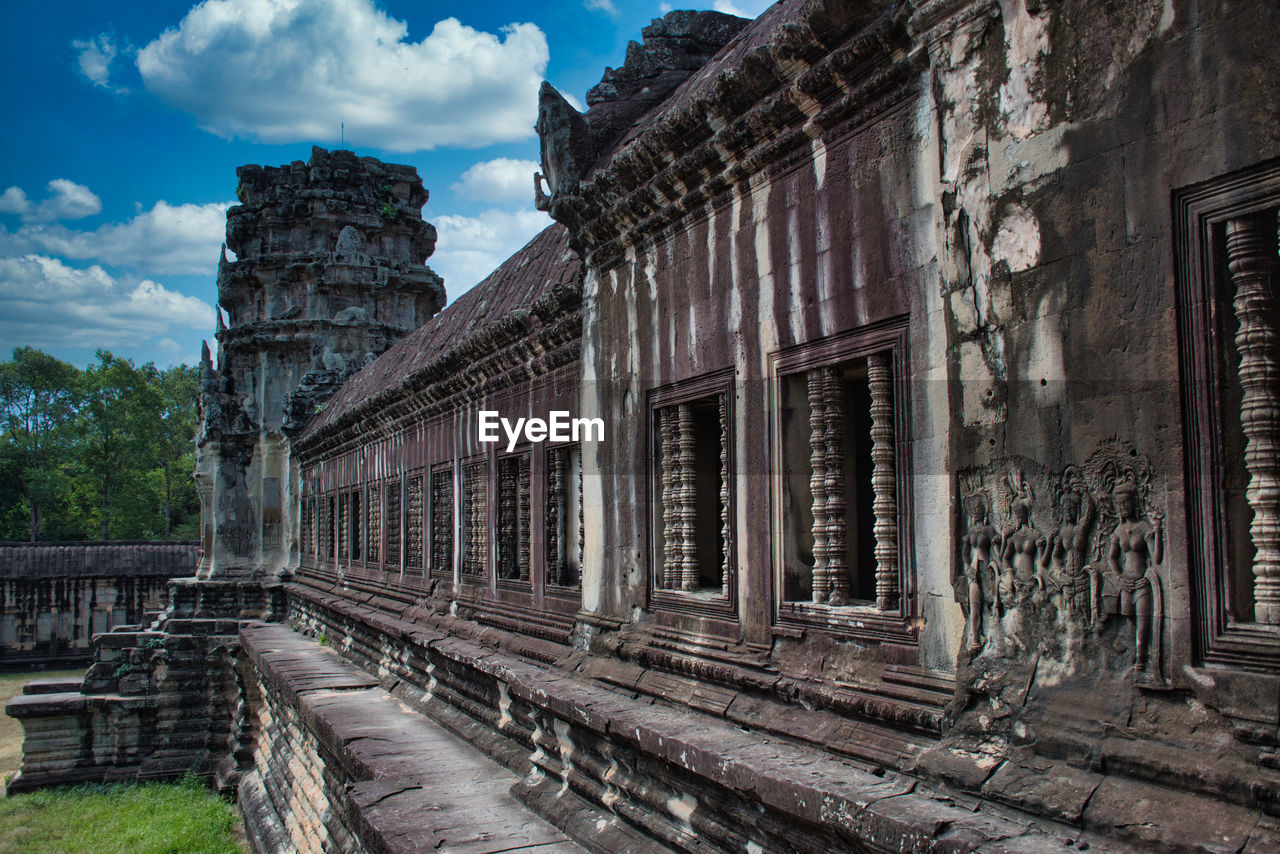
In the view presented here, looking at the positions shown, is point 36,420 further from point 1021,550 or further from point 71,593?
point 1021,550

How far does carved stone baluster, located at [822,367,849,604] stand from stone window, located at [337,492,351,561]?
11.9 metres

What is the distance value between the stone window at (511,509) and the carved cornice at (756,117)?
2924 mm

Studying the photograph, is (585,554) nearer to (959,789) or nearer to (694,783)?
(694,783)

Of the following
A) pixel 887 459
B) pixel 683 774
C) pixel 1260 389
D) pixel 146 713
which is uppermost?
pixel 1260 389

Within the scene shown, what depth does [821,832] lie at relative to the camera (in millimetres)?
3309

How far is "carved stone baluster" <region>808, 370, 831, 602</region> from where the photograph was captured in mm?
4168

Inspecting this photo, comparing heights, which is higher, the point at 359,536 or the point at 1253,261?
the point at 1253,261

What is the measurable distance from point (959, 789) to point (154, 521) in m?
51.6

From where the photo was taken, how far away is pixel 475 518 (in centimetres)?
928

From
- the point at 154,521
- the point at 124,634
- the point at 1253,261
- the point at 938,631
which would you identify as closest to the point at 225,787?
the point at 124,634

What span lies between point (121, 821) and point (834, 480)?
47.6 feet

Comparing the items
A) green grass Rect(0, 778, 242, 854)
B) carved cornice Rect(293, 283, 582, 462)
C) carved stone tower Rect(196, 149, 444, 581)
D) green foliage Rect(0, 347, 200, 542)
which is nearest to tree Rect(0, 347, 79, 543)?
green foliage Rect(0, 347, 200, 542)

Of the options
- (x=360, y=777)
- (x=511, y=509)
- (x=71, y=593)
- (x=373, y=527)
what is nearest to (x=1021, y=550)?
(x=360, y=777)

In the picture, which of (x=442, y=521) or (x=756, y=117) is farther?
(x=442, y=521)
